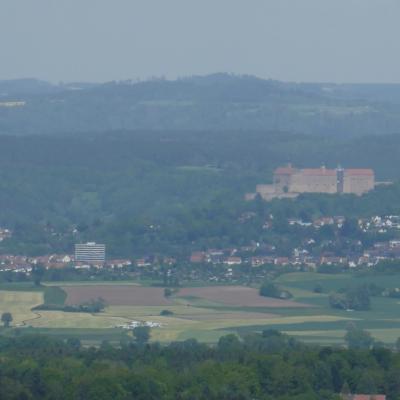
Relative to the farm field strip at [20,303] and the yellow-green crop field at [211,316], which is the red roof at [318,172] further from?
the farm field strip at [20,303]

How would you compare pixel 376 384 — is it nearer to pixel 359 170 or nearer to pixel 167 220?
pixel 167 220

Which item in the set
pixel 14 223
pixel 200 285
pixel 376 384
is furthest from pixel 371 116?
pixel 376 384

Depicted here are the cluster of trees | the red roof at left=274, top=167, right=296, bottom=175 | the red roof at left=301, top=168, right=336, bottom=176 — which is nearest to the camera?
the cluster of trees

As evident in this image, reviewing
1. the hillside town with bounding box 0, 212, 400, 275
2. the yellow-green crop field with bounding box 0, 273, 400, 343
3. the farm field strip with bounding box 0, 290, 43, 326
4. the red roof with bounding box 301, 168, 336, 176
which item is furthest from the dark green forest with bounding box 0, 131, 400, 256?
the yellow-green crop field with bounding box 0, 273, 400, 343

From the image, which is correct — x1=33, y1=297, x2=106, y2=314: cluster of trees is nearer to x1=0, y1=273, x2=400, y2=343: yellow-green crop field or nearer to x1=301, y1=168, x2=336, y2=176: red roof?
x1=0, y1=273, x2=400, y2=343: yellow-green crop field

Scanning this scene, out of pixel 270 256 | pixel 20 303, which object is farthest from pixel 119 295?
pixel 270 256

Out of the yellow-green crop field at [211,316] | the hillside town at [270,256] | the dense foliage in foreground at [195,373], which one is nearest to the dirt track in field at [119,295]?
the yellow-green crop field at [211,316]

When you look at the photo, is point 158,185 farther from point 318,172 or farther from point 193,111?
point 193,111
